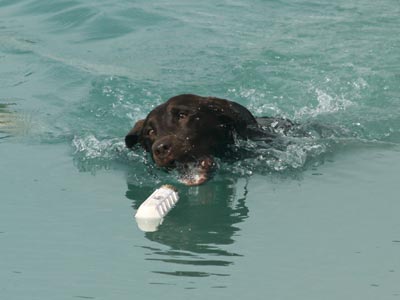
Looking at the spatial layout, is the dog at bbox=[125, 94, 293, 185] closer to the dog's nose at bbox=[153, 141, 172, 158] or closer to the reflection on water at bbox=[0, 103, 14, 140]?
the dog's nose at bbox=[153, 141, 172, 158]

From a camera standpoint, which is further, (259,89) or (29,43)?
(29,43)

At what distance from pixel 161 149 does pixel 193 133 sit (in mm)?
426

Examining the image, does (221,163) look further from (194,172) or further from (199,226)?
(199,226)

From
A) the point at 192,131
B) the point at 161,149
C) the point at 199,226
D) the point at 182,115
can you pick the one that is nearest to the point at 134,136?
the point at 182,115

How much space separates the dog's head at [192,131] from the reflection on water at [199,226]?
9.1 inches

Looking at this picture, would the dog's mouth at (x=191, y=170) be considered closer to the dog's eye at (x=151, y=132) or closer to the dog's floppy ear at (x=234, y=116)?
the dog's eye at (x=151, y=132)

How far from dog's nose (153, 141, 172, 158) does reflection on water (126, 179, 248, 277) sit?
0.30 meters

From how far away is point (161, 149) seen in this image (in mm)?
8023

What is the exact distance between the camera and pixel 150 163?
28.5 feet

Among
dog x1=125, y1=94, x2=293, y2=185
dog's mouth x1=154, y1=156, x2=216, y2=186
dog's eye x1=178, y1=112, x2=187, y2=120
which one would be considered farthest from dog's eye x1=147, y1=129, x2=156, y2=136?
dog's mouth x1=154, y1=156, x2=216, y2=186

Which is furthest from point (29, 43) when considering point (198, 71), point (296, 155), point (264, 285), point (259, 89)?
point (264, 285)

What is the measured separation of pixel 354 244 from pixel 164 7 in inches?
331

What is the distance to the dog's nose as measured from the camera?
26.3 ft

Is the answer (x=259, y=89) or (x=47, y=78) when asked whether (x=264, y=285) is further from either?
(x=47, y=78)
